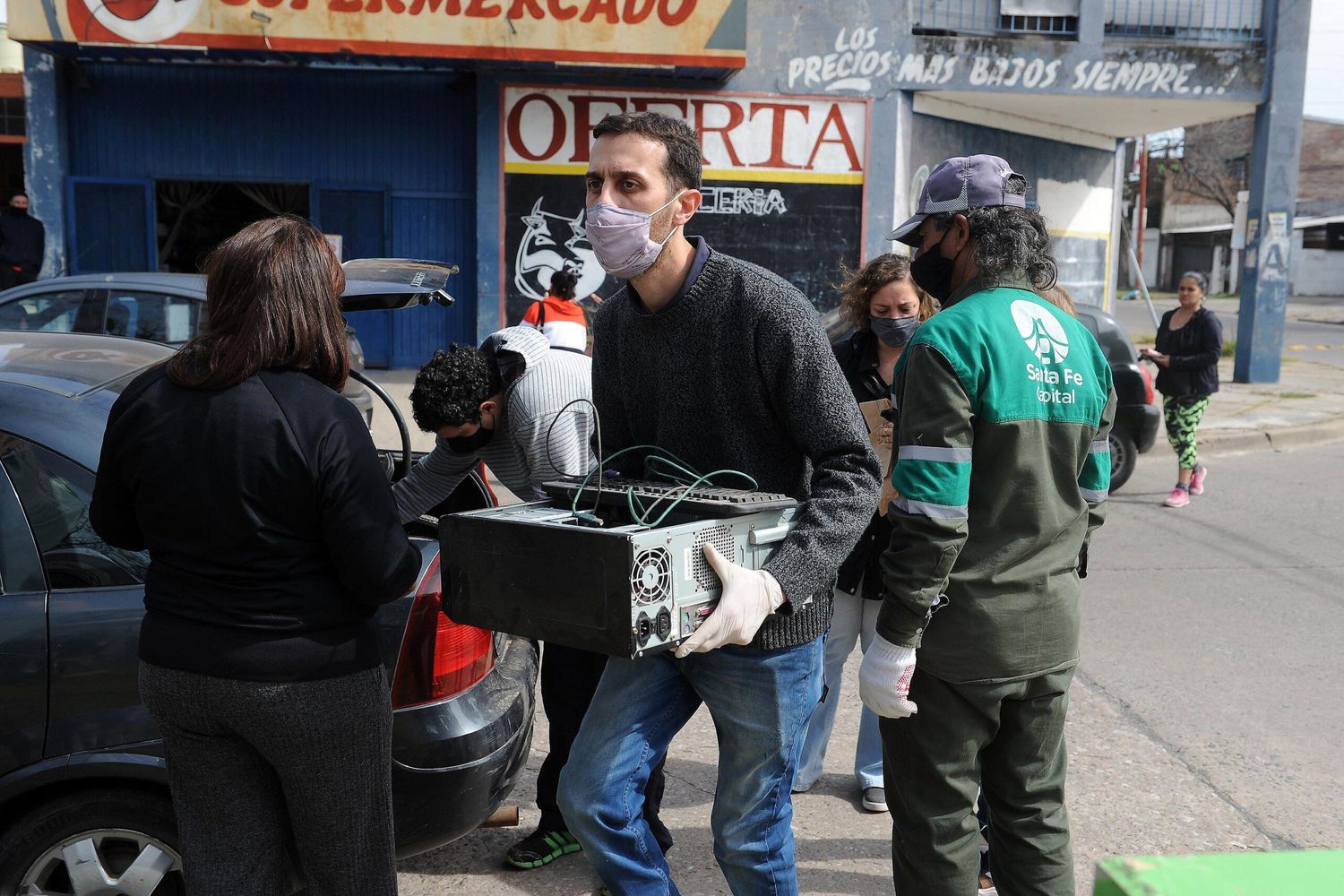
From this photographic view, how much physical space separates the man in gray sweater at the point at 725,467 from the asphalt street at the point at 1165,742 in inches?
42.9

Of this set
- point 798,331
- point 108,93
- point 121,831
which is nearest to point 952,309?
point 798,331

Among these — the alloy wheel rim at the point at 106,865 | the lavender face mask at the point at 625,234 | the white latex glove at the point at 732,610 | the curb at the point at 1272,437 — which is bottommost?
the curb at the point at 1272,437

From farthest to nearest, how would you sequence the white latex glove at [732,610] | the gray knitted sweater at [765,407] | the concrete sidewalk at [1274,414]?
the concrete sidewalk at [1274,414], the gray knitted sweater at [765,407], the white latex glove at [732,610]

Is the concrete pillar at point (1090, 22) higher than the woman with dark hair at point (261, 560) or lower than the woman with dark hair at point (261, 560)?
higher

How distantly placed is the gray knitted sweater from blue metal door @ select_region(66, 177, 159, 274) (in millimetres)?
12619

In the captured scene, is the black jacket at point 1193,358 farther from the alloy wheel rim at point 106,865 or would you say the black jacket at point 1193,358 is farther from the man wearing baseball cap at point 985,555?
the alloy wheel rim at point 106,865

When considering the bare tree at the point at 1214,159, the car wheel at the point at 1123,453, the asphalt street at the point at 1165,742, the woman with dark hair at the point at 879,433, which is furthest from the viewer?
the bare tree at the point at 1214,159

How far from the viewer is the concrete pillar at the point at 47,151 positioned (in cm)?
1302

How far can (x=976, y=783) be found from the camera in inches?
106

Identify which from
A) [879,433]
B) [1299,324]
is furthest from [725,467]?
[1299,324]

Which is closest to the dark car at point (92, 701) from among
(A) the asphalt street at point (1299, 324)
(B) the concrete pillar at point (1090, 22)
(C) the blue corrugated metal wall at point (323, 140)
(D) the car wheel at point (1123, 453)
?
(D) the car wheel at point (1123, 453)

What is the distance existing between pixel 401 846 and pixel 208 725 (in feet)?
2.73

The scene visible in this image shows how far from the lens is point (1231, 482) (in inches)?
396

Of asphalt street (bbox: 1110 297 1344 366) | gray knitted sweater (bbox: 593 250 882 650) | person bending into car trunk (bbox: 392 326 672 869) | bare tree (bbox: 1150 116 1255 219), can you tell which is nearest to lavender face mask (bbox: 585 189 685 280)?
gray knitted sweater (bbox: 593 250 882 650)
